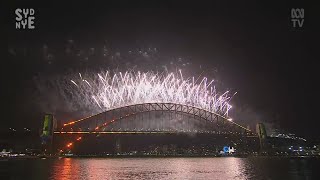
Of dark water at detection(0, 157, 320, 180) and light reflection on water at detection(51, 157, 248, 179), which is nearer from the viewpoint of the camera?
dark water at detection(0, 157, 320, 180)

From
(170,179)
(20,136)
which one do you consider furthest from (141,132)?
(170,179)

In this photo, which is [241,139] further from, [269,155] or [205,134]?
[205,134]

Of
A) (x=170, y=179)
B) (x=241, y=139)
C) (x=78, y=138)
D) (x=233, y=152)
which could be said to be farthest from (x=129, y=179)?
(x=233, y=152)

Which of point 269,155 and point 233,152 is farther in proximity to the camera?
point 233,152

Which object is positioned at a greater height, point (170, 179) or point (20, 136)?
point (20, 136)

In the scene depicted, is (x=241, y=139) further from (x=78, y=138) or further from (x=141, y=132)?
(x=78, y=138)

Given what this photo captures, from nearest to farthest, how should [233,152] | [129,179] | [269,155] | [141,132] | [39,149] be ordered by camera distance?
[129,179] < [141,132] < [39,149] < [269,155] < [233,152]

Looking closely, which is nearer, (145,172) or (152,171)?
(145,172)

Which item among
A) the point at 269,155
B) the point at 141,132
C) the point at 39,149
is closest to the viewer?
the point at 141,132

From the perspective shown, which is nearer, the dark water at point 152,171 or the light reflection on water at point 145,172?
the dark water at point 152,171
